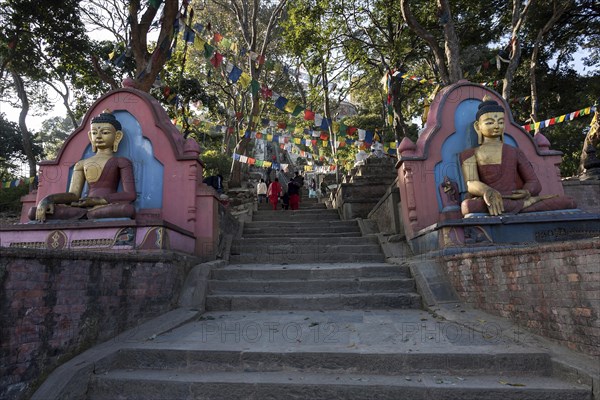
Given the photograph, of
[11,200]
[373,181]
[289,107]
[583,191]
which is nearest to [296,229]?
[373,181]

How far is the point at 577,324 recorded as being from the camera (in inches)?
119

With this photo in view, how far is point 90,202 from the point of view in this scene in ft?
19.6

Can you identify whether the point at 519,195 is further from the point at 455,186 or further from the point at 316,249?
the point at 316,249

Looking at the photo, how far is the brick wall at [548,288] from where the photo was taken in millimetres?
2889

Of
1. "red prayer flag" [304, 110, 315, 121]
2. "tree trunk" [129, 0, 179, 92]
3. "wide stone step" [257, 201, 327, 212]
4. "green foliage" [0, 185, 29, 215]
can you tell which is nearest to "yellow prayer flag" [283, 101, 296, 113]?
"red prayer flag" [304, 110, 315, 121]

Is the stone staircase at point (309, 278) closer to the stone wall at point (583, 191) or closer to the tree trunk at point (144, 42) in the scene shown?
the tree trunk at point (144, 42)

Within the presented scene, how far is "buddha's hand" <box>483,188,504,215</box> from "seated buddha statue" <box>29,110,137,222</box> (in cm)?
530

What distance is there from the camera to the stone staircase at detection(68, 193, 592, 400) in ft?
9.78

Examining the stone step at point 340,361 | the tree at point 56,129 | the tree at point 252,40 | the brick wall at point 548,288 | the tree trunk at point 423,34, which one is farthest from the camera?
the tree at point 56,129

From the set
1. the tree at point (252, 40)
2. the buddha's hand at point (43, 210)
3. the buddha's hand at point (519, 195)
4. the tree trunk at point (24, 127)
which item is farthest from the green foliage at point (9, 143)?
the buddha's hand at point (519, 195)

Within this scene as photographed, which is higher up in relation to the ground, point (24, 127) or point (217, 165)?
point (24, 127)

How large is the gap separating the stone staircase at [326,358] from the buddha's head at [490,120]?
330cm

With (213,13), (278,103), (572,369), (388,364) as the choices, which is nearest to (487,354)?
(572,369)

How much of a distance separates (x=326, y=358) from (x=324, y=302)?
1.90m
